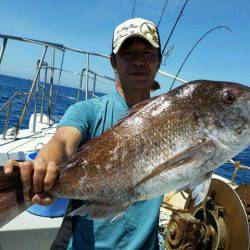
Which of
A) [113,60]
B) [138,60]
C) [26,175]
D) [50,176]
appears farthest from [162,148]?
[113,60]

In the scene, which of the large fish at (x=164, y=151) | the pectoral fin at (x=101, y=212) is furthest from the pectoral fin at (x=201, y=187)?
the pectoral fin at (x=101, y=212)

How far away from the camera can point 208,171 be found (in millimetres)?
1888

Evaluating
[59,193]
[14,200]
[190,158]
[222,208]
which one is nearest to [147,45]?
[190,158]

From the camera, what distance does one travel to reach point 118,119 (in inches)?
96.3

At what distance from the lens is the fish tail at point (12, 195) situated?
67.4 inches

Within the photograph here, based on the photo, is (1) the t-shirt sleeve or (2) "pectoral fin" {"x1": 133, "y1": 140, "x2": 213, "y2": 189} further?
(1) the t-shirt sleeve

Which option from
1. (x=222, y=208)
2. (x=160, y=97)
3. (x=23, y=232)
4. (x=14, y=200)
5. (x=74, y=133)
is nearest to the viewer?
(x=14, y=200)

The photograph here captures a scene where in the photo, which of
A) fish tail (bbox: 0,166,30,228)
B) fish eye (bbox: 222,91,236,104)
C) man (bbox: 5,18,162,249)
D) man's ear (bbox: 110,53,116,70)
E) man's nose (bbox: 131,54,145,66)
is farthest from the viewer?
man's ear (bbox: 110,53,116,70)

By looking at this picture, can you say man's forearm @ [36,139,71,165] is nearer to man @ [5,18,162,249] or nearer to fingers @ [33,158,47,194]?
man @ [5,18,162,249]

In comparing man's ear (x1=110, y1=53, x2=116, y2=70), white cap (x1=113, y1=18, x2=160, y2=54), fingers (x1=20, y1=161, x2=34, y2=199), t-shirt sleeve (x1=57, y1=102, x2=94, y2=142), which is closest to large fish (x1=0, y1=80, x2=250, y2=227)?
fingers (x1=20, y1=161, x2=34, y2=199)

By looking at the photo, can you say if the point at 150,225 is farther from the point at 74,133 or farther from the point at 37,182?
the point at 37,182

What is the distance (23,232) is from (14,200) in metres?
2.41

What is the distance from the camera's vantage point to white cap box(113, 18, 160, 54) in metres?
2.56

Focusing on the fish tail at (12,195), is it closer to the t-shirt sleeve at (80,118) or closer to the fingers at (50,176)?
the fingers at (50,176)
